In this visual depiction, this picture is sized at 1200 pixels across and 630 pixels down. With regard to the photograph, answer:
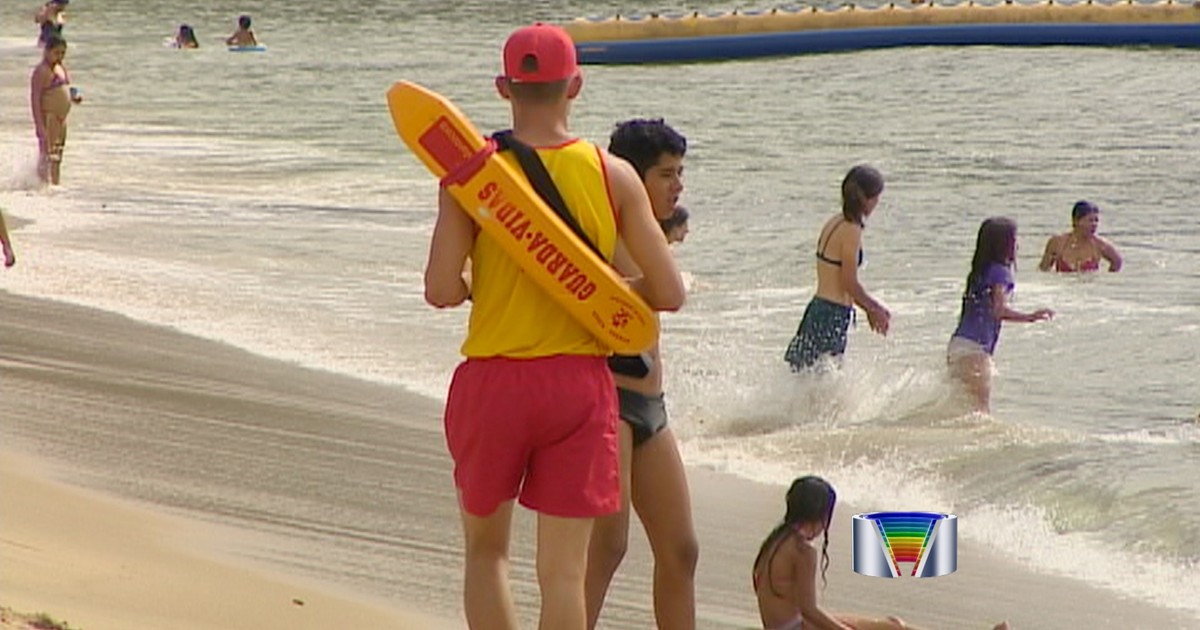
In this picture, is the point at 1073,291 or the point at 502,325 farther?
the point at 1073,291

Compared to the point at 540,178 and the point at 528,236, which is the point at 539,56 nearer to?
the point at 540,178

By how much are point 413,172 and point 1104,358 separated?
1050 centimetres

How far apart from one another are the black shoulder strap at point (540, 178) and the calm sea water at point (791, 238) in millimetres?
3168

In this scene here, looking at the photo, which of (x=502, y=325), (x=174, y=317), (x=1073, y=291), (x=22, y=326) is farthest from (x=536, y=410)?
(x=1073, y=291)

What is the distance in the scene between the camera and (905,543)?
5.98 meters

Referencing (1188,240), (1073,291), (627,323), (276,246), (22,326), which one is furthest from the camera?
(1188,240)

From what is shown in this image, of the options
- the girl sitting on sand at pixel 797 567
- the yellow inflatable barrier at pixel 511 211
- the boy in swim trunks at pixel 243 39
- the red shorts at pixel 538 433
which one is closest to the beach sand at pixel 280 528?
the girl sitting on sand at pixel 797 567

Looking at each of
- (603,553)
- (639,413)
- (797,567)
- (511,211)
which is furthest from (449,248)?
(797,567)

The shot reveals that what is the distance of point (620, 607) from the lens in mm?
6125

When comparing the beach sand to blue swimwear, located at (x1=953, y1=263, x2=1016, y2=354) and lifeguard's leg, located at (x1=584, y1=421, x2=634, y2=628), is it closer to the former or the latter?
lifeguard's leg, located at (x1=584, y1=421, x2=634, y2=628)

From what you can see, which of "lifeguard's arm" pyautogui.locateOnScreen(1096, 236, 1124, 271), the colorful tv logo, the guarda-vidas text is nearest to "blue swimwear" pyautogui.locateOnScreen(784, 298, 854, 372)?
the colorful tv logo

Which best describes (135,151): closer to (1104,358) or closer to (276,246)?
(276,246)

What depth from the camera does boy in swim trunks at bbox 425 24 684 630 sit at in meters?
4.31

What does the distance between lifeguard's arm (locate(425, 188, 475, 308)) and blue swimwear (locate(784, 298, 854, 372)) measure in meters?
5.20
